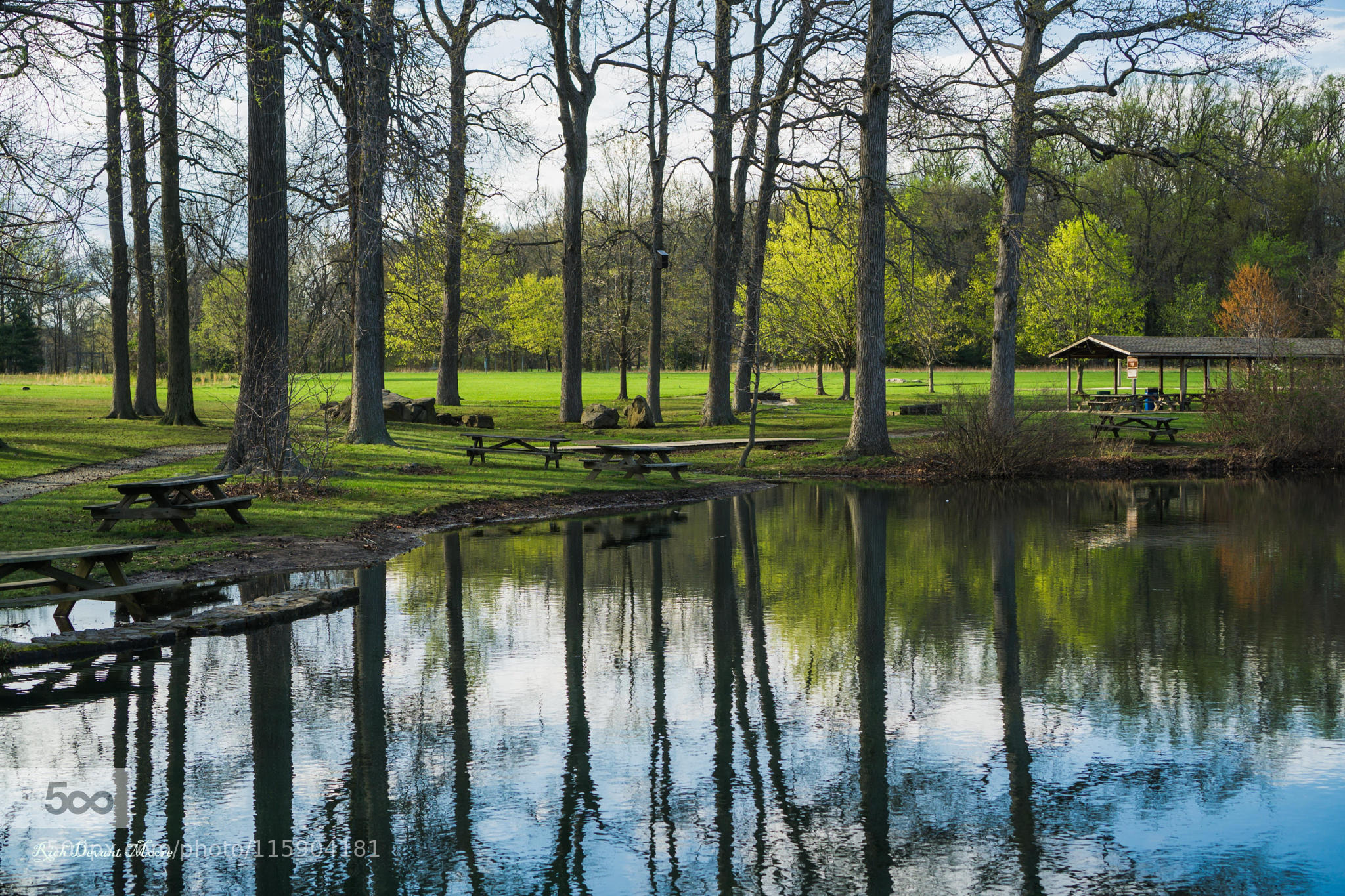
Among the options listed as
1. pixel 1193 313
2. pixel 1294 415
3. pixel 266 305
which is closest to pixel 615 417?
pixel 266 305

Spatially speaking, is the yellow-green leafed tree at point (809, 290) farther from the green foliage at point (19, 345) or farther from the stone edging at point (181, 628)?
the green foliage at point (19, 345)

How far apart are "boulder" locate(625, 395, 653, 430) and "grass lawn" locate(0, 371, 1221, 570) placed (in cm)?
60

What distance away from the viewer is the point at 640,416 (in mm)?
31328

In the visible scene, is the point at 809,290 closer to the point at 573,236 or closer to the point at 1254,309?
the point at 1254,309

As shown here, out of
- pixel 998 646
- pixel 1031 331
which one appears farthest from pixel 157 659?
pixel 1031 331

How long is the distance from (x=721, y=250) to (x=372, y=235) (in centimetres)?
1616

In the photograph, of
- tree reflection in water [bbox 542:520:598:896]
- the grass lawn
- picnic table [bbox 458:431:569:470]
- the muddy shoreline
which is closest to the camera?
tree reflection in water [bbox 542:520:598:896]

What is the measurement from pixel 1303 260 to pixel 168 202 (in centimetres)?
5816

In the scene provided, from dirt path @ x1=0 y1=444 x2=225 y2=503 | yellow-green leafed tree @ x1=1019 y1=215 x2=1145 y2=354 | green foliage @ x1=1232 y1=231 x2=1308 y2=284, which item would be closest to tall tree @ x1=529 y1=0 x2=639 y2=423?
dirt path @ x1=0 y1=444 x2=225 y2=503

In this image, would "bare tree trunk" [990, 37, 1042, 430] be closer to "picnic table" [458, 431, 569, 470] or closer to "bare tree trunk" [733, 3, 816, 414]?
"bare tree trunk" [733, 3, 816, 414]

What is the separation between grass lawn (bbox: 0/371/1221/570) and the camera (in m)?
12.9

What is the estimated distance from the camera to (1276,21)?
22234mm

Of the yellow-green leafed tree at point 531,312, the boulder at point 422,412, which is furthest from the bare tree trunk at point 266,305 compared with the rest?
the yellow-green leafed tree at point 531,312

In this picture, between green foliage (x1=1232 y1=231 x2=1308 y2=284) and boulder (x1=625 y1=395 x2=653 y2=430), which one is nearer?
boulder (x1=625 y1=395 x2=653 y2=430)
